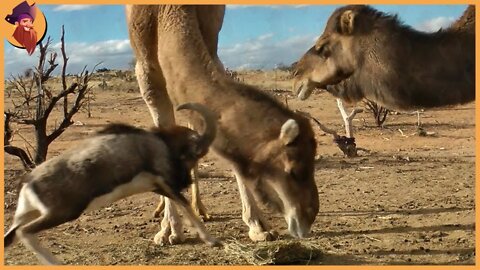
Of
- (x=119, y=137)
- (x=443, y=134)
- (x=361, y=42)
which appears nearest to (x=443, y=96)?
(x=361, y=42)

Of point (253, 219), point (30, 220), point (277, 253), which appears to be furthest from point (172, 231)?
point (30, 220)

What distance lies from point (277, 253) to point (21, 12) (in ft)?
14.7

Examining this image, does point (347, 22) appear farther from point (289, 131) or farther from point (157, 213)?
point (157, 213)

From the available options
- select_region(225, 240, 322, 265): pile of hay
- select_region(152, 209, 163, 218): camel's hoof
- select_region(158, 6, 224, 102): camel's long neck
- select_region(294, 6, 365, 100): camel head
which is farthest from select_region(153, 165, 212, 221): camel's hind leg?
select_region(294, 6, 365, 100): camel head

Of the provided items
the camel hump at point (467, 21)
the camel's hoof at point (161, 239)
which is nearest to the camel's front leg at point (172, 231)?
the camel's hoof at point (161, 239)

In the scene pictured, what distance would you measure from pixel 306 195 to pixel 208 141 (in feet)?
3.67

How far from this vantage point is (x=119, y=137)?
631cm

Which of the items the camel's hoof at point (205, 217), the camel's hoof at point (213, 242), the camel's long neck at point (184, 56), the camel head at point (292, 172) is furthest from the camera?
the camel's hoof at point (205, 217)

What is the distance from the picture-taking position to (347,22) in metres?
7.06

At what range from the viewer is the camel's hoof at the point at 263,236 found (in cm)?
806

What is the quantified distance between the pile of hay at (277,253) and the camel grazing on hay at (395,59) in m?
1.82

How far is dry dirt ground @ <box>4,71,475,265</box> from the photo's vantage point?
7551mm

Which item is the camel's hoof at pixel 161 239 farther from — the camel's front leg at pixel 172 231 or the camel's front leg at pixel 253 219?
the camel's front leg at pixel 253 219

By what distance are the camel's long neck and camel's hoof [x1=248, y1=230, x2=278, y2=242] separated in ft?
6.85
